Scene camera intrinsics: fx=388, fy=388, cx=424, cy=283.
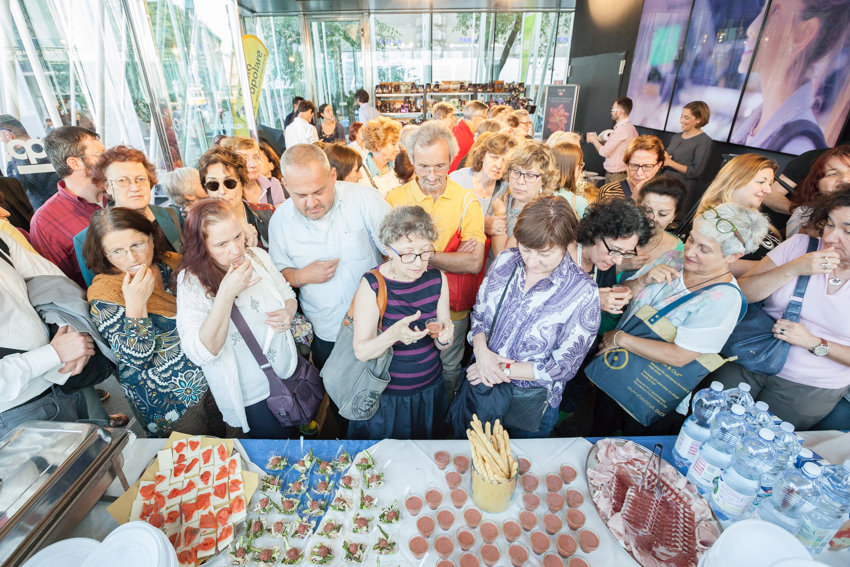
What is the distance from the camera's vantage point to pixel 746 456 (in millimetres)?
1327

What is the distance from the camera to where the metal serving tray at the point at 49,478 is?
1044 millimetres

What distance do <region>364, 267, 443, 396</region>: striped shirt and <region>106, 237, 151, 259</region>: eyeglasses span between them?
1129 millimetres

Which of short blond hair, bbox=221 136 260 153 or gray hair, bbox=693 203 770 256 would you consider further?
short blond hair, bbox=221 136 260 153

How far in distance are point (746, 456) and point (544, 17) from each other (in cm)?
1228

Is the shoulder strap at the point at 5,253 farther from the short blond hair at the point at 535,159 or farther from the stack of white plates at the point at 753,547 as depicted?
the stack of white plates at the point at 753,547

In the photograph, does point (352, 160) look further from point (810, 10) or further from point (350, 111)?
point (350, 111)

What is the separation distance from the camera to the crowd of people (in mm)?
1710

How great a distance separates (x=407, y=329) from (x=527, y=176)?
1.42 metres

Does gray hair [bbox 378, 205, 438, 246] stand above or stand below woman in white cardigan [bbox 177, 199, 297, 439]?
above

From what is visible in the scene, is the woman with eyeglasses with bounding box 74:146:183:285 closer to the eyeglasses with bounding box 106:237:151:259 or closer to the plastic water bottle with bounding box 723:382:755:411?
the eyeglasses with bounding box 106:237:151:259

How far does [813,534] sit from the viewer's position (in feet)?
4.02

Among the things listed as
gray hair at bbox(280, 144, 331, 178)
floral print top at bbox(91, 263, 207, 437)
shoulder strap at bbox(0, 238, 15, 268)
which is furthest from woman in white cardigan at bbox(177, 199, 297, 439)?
shoulder strap at bbox(0, 238, 15, 268)

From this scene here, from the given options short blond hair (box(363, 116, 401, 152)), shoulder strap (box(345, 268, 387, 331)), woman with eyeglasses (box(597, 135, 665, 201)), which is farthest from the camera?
short blond hair (box(363, 116, 401, 152))

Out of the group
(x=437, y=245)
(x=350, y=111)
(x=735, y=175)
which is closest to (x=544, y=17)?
(x=350, y=111)
